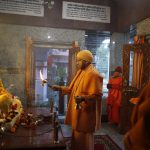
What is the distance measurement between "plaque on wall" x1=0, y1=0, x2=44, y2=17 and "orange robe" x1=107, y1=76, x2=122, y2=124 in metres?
2.80

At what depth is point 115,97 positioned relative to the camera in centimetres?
599

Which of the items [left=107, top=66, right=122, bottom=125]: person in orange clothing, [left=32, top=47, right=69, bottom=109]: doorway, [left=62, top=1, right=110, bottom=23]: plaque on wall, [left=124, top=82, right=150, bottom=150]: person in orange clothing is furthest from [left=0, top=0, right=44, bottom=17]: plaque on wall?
[left=124, top=82, right=150, bottom=150]: person in orange clothing

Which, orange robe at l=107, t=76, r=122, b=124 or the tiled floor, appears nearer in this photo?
the tiled floor

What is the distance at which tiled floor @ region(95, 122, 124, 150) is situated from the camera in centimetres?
483

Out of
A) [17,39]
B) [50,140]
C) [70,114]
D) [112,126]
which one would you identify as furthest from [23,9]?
[50,140]

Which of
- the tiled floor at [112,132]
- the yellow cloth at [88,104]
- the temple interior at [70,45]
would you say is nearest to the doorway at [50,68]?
the temple interior at [70,45]

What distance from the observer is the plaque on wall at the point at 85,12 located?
245 inches

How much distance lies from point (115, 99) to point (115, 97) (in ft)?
0.19

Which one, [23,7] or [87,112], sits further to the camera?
[23,7]

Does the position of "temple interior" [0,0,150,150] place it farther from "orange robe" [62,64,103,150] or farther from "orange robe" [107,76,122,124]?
"orange robe" [62,64,103,150]

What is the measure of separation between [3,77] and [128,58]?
335cm

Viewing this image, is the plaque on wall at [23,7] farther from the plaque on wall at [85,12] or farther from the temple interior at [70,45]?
the plaque on wall at [85,12]

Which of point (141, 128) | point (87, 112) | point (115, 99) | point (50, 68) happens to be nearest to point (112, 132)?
point (115, 99)

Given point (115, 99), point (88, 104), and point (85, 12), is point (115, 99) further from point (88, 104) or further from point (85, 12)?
point (88, 104)
